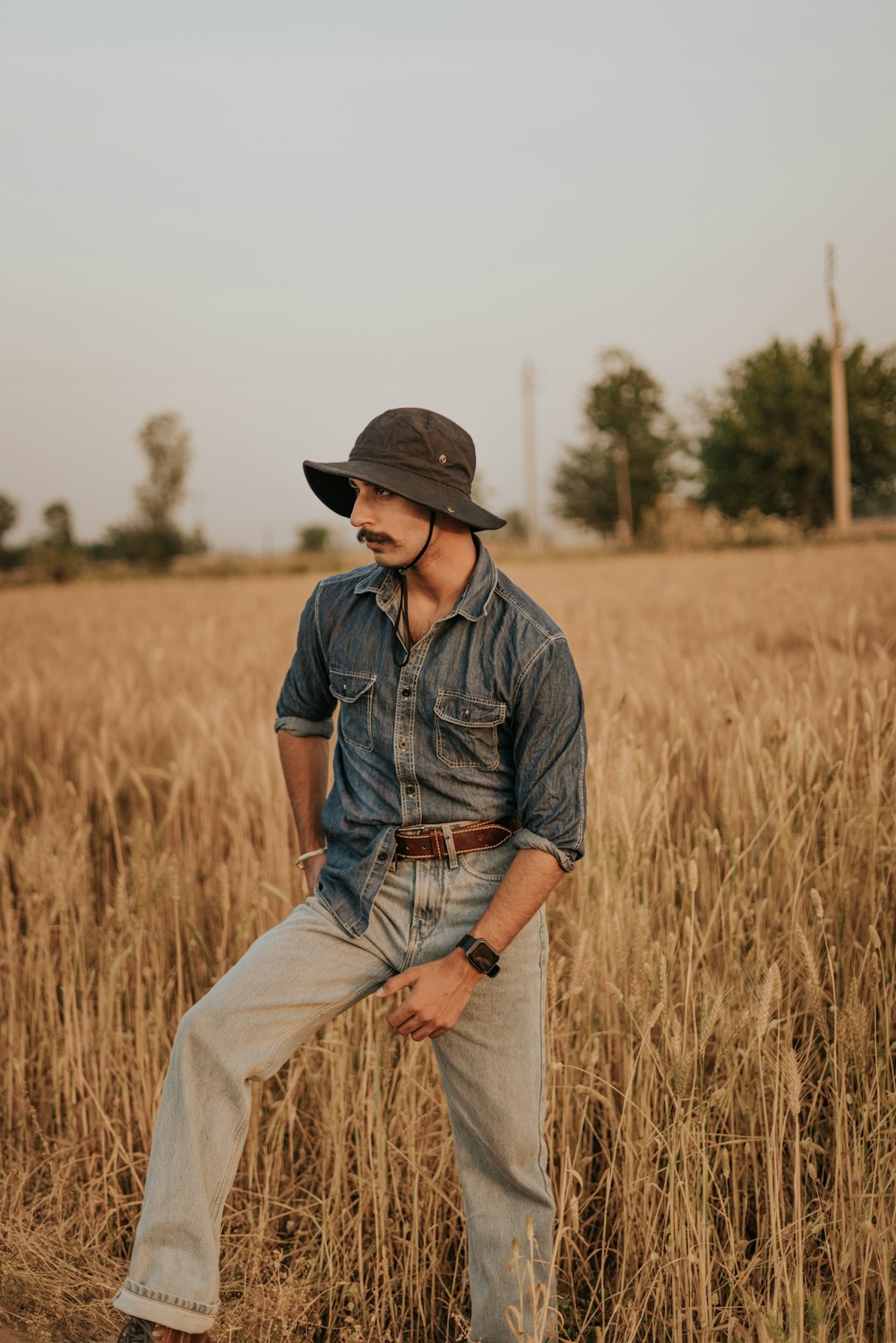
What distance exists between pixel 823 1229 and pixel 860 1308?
51 centimetres

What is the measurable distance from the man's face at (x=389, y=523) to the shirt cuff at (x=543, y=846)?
53 centimetres

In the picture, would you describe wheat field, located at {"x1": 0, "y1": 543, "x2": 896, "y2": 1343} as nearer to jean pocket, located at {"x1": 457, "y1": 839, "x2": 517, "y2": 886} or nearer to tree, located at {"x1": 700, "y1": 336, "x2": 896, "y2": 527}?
jean pocket, located at {"x1": 457, "y1": 839, "x2": 517, "y2": 886}

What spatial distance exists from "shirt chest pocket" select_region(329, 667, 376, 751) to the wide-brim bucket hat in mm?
363

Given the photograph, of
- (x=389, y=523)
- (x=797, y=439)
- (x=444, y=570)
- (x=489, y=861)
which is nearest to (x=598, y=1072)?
(x=489, y=861)

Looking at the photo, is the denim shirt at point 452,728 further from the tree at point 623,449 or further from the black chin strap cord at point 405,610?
the tree at point 623,449

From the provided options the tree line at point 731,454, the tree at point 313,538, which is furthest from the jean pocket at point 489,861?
the tree at point 313,538

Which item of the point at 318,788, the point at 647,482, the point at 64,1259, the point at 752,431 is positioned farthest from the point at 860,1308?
the point at 647,482

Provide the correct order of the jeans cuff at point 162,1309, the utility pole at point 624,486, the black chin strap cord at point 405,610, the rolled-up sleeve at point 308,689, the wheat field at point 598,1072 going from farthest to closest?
the utility pole at point 624,486 < the rolled-up sleeve at point 308,689 < the wheat field at point 598,1072 < the black chin strap cord at point 405,610 < the jeans cuff at point 162,1309

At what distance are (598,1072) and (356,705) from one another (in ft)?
3.72

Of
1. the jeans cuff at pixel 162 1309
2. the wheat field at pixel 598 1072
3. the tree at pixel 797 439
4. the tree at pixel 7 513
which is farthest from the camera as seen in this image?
the tree at pixel 7 513

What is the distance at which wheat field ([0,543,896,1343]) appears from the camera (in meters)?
2.19

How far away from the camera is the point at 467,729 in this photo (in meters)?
2.07

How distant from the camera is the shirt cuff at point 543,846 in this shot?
6.41 feet

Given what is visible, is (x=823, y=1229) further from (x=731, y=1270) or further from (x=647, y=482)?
(x=647, y=482)
